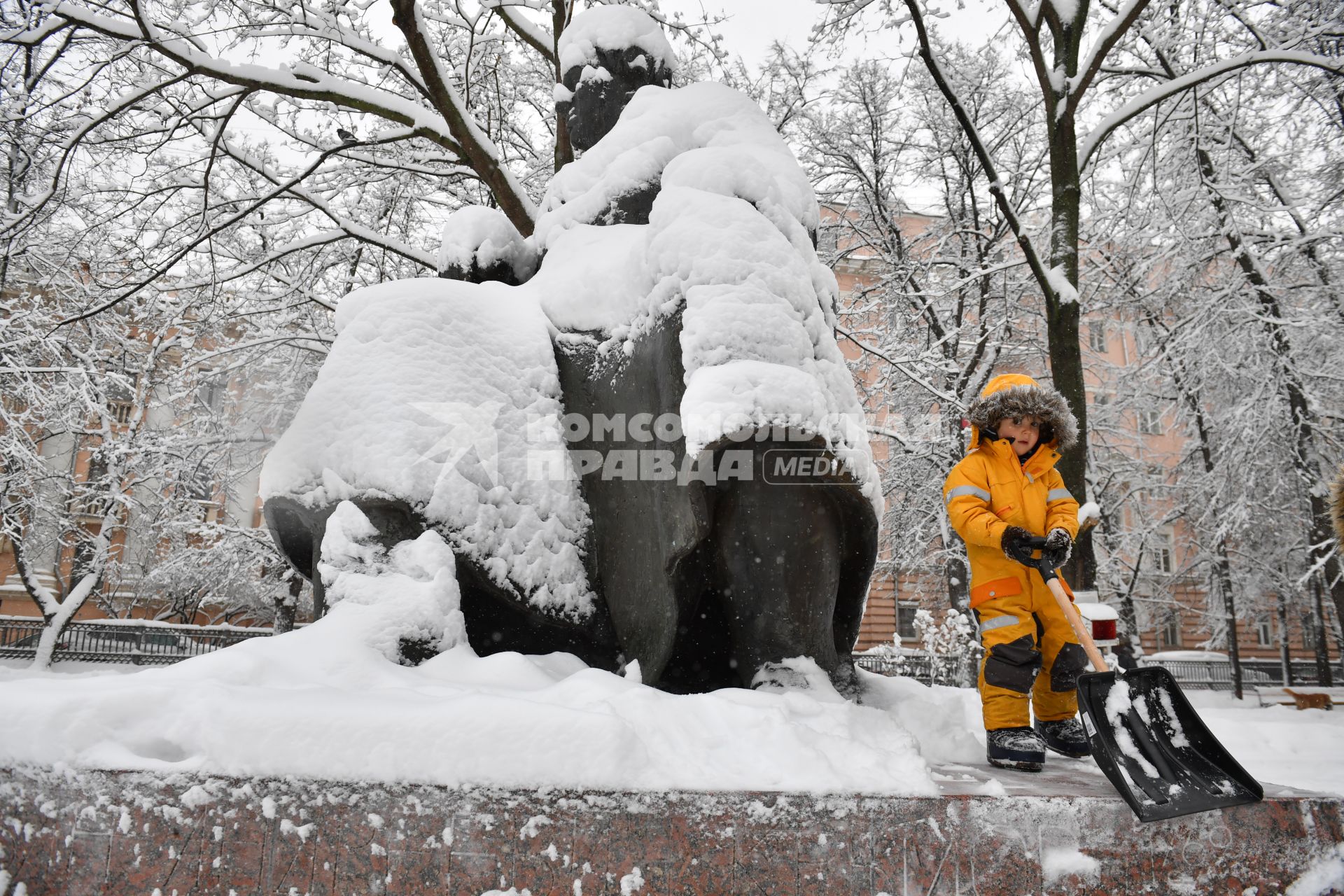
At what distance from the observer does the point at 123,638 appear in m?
17.9

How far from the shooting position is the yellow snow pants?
2646 millimetres

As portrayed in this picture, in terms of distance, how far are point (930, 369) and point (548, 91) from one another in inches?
261

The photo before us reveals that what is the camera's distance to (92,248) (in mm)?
10984

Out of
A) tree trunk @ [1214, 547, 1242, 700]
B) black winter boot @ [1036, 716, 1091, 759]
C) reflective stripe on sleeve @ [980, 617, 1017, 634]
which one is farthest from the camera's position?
tree trunk @ [1214, 547, 1242, 700]

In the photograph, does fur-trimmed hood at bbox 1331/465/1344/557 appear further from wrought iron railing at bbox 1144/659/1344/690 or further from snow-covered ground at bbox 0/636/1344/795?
wrought iron railing at bbox 1144/659/1344/690

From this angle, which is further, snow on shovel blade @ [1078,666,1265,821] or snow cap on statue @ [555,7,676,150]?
snow cap on statue @ [555,7,676,150]

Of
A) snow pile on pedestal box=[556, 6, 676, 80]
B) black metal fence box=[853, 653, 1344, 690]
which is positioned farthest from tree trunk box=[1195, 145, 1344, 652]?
snow pile on pedestal box=[556, 6, 676, 80]

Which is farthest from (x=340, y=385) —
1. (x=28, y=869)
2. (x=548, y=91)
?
(x=548, y=91)

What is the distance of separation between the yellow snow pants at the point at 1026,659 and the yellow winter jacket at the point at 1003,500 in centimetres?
5

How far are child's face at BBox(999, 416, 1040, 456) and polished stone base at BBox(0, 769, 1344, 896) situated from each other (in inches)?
68.6

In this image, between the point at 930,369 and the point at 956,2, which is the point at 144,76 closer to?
the point at 956,2

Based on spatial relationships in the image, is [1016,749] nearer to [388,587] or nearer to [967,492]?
[967,492]

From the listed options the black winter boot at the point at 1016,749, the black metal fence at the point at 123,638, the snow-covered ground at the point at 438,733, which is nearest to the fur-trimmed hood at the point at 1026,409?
the black winter boot at the point at 1016,749

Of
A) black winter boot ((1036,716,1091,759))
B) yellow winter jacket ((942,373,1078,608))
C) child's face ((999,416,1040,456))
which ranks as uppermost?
child's face ((999,416,1040,456))
